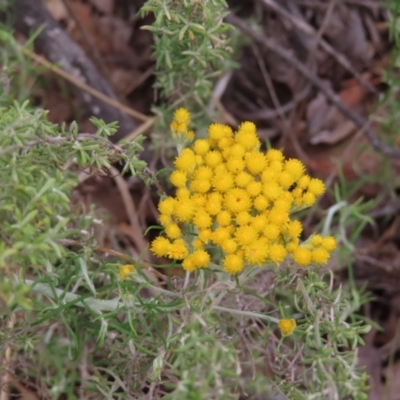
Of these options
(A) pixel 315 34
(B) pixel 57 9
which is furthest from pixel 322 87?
(B) pixel 57 9

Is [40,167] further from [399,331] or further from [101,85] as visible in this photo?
[399,331]

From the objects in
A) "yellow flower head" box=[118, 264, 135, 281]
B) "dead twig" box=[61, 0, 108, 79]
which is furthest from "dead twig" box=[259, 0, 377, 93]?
"yellow flower head" box=[118, 264, 135, 281]

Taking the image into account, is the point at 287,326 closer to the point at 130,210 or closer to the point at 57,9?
the point at 130,210

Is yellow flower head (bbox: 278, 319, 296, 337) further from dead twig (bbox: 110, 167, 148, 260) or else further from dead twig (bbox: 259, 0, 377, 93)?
dead twig (bbox: 259, 0, 377, 93)

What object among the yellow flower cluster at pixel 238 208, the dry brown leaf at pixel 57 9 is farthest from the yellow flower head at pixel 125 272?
the dry brown leaf at pixel 57 9

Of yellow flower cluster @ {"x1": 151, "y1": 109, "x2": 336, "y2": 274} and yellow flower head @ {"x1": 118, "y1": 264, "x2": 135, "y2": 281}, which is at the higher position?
yellow flower cluster @ {"x1": 151, "y1": 109, "x2": 336, "y2": 274}

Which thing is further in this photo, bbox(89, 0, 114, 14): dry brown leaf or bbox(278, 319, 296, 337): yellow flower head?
bbox(89, 0, 114, 14): dry brown leaf

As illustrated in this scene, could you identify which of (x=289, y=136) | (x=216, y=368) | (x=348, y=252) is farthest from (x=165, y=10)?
(x=289, y=136)

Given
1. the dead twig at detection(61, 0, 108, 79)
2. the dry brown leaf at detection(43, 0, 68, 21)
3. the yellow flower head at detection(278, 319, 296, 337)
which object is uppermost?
the dry brown leaf at detection(43, 0, 68, 21)

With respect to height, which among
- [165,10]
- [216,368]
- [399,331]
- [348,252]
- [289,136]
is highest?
[165,10]

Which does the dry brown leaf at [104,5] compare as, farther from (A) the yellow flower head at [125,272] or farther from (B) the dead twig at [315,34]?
(A) the yellow flower head at [125,272]
